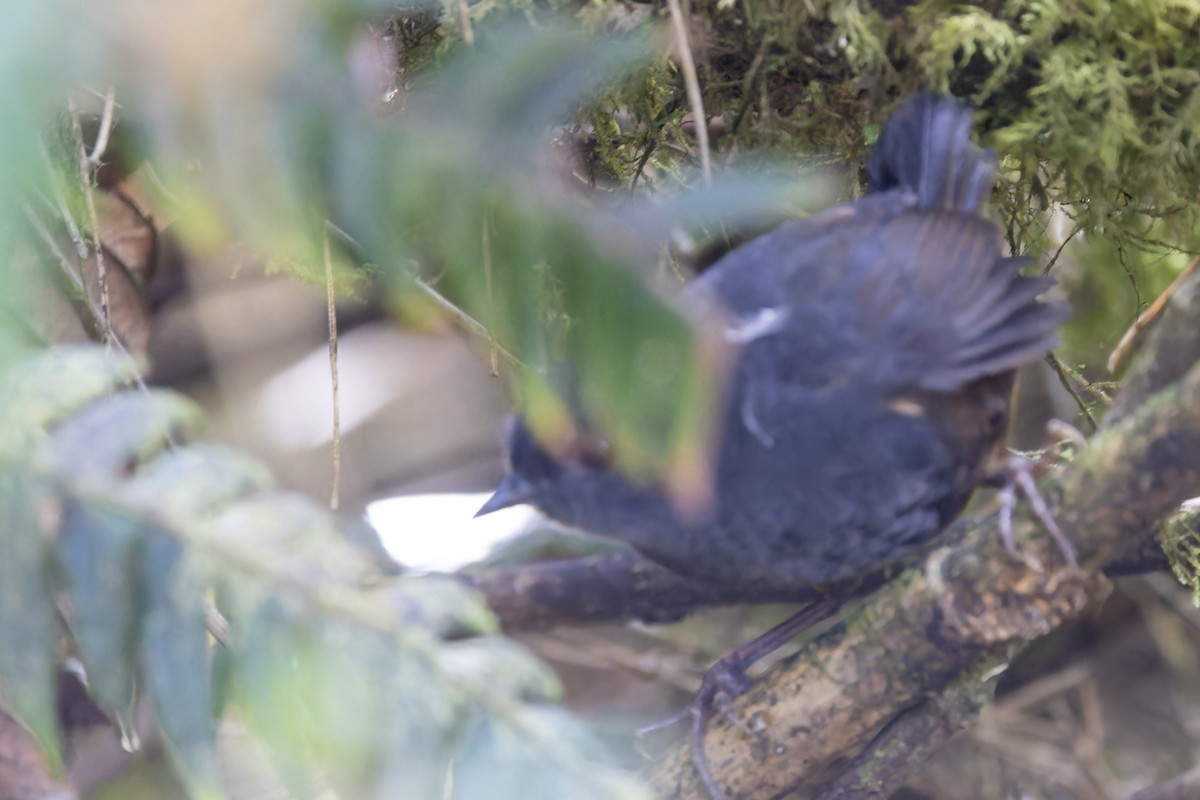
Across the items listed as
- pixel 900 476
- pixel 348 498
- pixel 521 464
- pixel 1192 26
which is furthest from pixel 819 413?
pixel 348 498

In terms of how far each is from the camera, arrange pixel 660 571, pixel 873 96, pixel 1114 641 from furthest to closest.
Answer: pixel 1114 641
pixel 660 571
pixel 873 96

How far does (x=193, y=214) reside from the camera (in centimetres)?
80

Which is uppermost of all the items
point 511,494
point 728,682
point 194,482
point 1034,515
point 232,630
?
point 194,482

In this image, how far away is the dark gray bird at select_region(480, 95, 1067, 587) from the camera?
5.05 feet

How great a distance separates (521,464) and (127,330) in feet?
3.39

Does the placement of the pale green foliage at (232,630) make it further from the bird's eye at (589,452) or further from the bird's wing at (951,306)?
the bird's wing at (951,306)

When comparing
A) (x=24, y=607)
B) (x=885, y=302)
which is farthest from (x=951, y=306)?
(x=24, y=607)

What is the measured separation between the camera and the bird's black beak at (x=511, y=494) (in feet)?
5.34

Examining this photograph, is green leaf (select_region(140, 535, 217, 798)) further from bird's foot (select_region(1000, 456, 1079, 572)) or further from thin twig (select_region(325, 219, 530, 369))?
bird's foot (select_region(1000, 456, 1079, 572))

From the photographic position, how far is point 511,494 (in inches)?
64.2

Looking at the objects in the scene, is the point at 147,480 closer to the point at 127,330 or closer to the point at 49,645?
the point at 49,645

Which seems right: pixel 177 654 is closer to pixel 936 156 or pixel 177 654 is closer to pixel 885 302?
pixel 885 302

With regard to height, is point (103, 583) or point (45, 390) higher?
point (45, 390)

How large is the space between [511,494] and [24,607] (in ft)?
2.70
